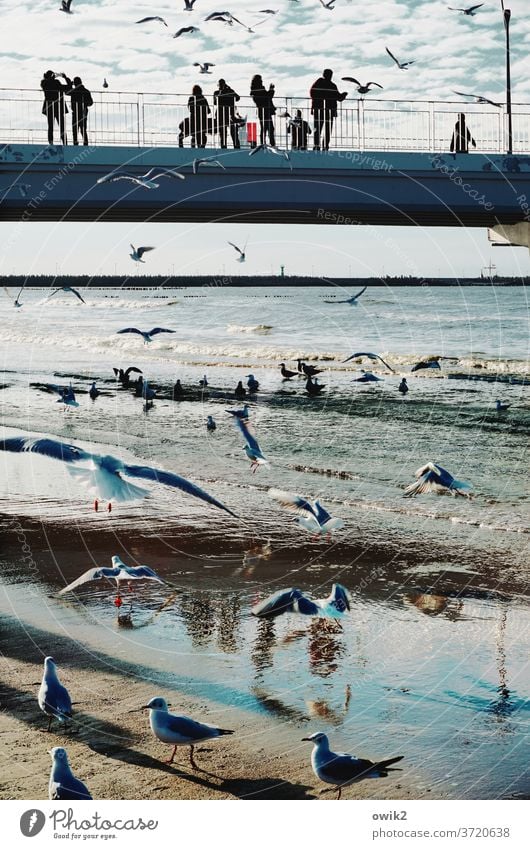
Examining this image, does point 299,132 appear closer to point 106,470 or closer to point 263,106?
point 263,106

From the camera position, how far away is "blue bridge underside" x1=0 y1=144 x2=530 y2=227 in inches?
957

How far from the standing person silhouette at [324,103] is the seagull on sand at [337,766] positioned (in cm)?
1786

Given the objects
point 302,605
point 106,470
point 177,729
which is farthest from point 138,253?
point 177,729

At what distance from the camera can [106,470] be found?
1159 cm

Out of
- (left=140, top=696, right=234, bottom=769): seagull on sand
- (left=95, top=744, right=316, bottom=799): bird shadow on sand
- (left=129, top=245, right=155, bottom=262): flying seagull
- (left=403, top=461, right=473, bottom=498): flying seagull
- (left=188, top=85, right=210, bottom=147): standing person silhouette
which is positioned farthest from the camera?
(left=188, top=85, right=210, bottom=147): standing person silhouette

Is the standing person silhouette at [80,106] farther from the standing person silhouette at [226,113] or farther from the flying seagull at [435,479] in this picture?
the flying seagull at [435,479]

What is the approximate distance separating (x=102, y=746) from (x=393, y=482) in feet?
47.2

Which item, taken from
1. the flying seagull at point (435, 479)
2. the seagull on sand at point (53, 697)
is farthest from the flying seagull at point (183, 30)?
the seagull on sand at point (53, 697)

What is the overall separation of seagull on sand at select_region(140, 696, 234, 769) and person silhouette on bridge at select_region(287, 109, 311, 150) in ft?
57.4

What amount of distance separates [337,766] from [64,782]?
6.51 feet

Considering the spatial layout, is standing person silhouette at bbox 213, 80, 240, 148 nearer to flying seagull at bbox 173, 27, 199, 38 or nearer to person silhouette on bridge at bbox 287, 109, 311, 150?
person silhouette on bridge at bbox 287, 109, 311, 150

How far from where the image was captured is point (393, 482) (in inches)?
882

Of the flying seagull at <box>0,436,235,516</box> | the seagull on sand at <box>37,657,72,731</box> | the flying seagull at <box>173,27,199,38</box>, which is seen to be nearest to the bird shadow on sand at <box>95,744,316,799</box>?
the seagull on sand at <box>37,657,72,731</box>
